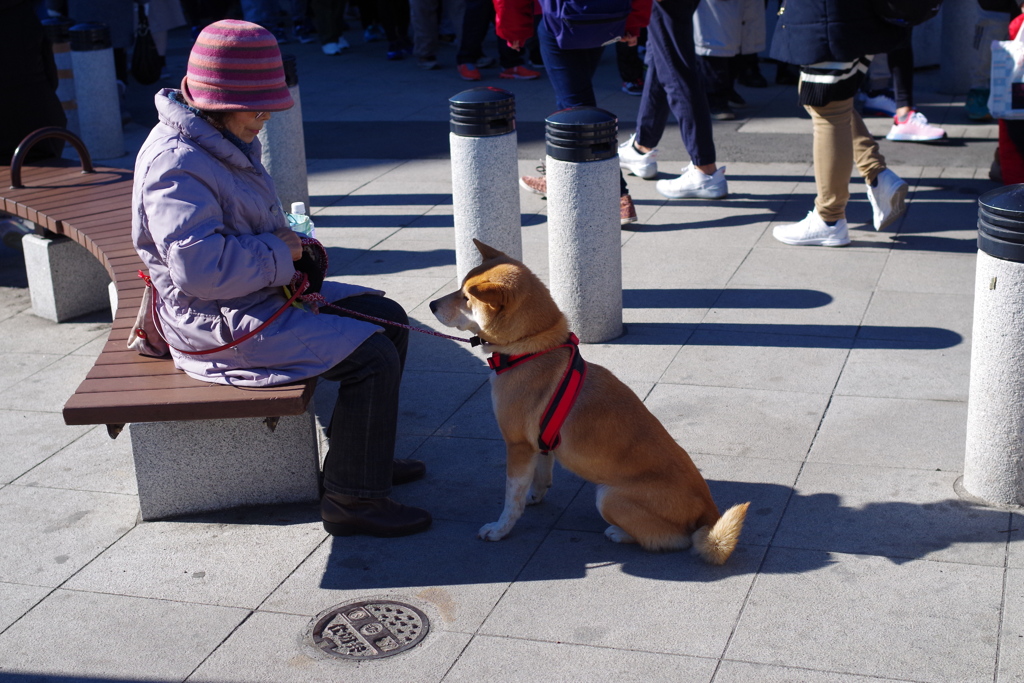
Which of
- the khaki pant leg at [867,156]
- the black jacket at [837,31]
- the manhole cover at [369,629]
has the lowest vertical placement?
the manhole cover at [369,629]

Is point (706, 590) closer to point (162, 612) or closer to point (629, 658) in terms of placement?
point (629, 658)

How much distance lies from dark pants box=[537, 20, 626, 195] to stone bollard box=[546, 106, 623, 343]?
1531 millimetres

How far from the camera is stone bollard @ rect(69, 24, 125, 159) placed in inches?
404

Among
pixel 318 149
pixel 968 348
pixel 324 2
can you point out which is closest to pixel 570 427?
pixel 968 348

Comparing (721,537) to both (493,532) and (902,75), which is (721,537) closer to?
(493,532)

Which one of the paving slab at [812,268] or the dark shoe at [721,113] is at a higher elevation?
the dark shoe at [721,113]

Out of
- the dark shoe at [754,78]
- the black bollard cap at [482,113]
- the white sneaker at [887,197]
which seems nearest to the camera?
the black bollard cap at [482,113]

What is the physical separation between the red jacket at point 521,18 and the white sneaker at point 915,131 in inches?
137

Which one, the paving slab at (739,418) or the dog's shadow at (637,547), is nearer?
the dog's shadow at (637,547)

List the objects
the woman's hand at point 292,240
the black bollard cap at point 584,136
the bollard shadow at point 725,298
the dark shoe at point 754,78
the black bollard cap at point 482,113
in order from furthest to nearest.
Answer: the dark shoe at point 754,78
the bollard shadow at point 725,298
the black bollard cap at point 482,113
the black bollard cap at point 584,136
the woman's hand at point 292,240

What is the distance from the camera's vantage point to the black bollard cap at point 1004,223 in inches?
149

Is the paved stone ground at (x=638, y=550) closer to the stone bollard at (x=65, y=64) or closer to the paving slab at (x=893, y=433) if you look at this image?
the paving slab at (x=893, y=433)

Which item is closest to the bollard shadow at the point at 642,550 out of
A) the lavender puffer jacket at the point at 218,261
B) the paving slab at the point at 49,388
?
the lavender puffer jacket at the point at 218,261

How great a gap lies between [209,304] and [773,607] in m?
2.27
